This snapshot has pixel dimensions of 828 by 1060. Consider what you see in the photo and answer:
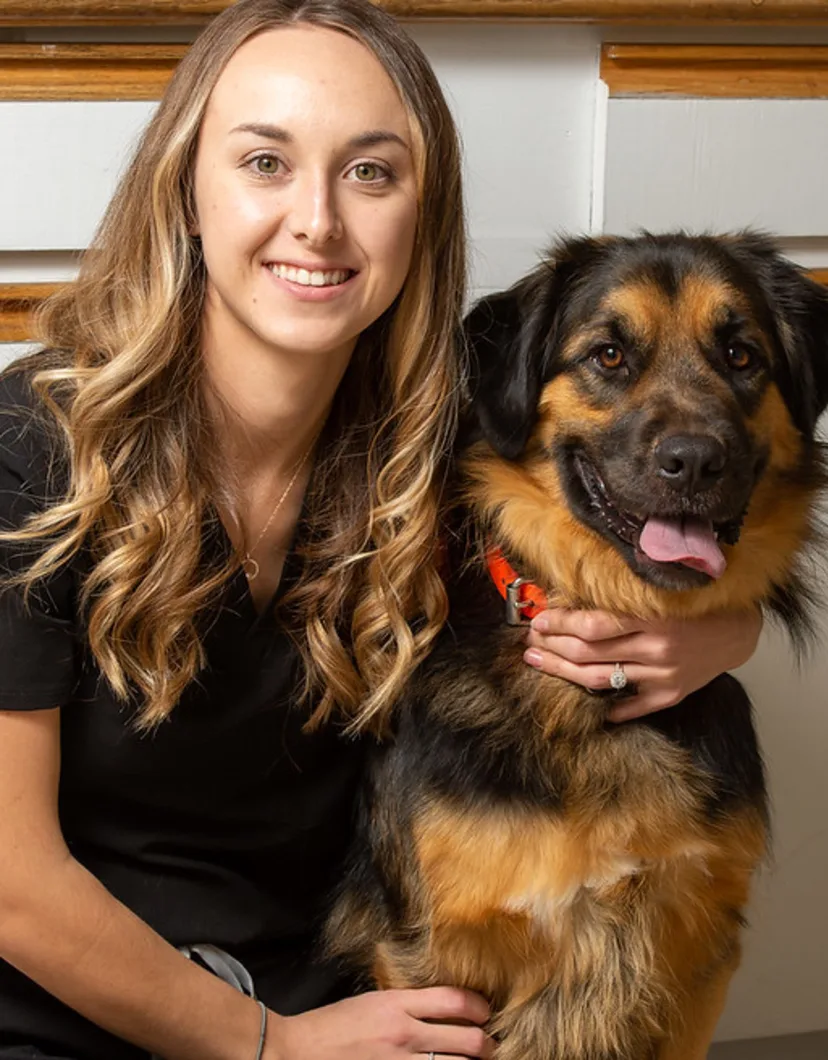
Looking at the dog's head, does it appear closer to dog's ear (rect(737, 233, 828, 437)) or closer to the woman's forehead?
dog's ear (rect(737, 233, 828, 437))

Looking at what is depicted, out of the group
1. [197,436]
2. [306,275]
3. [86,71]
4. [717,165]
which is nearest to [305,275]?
[306,275]

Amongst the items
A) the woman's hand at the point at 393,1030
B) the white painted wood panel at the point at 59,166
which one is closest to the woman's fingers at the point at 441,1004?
the woman's hand at the point at 393,1030

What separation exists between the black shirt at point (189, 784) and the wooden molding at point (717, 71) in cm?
91

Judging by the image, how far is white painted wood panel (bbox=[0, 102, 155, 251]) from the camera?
1.76 m

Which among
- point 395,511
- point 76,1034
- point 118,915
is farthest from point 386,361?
point 76,1034

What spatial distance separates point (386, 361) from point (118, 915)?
2.36 ft

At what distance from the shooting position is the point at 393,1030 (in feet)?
5.00

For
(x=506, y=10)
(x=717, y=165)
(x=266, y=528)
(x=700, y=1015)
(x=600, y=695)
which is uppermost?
(x=506, y=10)

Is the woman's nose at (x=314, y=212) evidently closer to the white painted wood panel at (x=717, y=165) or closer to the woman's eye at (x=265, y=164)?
the woman's eye at (x=265, y=164)

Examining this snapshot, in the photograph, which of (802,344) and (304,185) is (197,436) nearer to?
(304,185)

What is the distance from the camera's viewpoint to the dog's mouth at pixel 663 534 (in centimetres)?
145

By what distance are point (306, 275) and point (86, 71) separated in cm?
62

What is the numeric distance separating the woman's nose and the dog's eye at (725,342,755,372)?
0.50 meters

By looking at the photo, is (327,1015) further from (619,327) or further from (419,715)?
(619,327)
